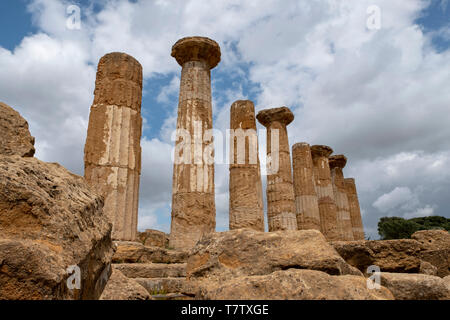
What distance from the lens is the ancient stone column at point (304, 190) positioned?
17.6 metres

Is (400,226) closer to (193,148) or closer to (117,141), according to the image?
(193,148)

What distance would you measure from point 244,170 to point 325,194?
9.26m

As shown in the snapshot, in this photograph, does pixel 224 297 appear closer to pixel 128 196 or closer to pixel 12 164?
pixel 12 164

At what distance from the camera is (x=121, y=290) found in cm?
263

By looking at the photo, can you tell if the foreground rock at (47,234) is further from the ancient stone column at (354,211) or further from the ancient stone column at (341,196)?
the ancient stone column at (354,211)

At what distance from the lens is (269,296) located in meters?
2.30

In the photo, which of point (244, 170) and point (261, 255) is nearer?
point (261, 255)

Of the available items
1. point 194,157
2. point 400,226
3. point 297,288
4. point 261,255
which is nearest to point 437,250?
point 261,255

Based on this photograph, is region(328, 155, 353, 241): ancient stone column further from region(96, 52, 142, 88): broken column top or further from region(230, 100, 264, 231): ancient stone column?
region(96, 52, 142, 88): broken column top

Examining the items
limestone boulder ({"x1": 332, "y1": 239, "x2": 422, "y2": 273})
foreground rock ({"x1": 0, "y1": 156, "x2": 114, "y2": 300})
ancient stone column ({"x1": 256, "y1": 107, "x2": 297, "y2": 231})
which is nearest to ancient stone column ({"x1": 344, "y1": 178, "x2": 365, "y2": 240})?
ancient stone column ({"x1": 256, "y1": 107, "x2": 297, "y2": 231})

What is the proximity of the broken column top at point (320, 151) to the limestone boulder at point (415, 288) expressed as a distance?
17.5 m

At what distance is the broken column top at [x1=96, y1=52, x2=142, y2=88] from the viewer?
7645 millimetres
